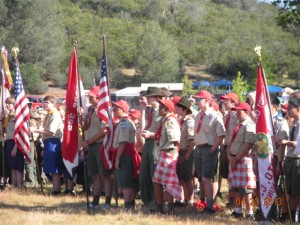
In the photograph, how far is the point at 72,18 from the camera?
4203 inches

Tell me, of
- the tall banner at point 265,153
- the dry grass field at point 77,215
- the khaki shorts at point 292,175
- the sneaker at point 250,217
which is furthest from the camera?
the sneaker at point 250,217

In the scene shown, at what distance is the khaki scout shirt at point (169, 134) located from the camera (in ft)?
34.0

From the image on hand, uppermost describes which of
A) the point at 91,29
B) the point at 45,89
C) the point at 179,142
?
the point at 91,29

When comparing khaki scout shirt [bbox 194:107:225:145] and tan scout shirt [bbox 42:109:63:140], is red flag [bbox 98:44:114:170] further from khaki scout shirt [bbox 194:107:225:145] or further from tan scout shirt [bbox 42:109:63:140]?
tan scout shirt [bbox 42:109:63:140]

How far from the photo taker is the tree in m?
75.7

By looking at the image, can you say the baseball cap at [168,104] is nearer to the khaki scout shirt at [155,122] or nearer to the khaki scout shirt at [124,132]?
the khaki scout shirt at [155,122]

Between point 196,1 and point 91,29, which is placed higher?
point 196,1

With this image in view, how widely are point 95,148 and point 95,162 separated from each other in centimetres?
26

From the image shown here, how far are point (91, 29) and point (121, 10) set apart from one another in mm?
24054

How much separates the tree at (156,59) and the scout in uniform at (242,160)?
210 feet

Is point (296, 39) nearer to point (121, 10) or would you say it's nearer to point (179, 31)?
point (179, 31)

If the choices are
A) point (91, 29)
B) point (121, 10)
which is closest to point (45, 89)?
point (91, 29)

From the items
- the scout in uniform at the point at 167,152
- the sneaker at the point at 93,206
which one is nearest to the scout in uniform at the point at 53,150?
the sneaker at the point at 93,206

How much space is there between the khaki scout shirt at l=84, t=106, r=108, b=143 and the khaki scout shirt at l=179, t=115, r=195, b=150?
4.37ft
